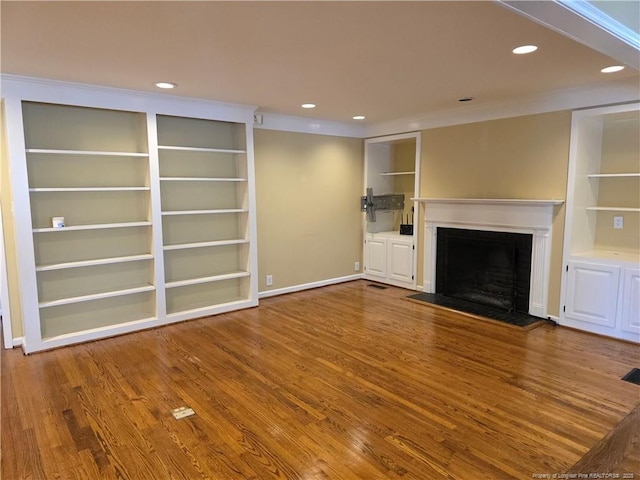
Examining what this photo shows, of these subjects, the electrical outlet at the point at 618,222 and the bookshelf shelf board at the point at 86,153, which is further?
the electrical outlet at the point at 618,222

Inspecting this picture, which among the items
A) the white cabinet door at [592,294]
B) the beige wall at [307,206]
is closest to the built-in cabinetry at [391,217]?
the beige wall at [307,206]

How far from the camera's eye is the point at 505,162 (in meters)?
4.73

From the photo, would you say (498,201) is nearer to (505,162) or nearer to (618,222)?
(505,162)

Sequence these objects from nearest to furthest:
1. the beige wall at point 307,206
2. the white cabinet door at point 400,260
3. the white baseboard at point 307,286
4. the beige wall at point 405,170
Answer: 1. the beige wall at point 307,206
2. the white baseboard at point 307,286
3. the white cabinet door at point 400,260
4. the beige wall at point 405,170

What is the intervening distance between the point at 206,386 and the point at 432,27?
112 inches

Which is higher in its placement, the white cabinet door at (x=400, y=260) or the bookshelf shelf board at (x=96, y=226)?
the bookshelf shelf board at (x=96, y=226)

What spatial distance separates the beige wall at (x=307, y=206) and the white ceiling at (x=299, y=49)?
1271 millimetres

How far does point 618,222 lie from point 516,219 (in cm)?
95

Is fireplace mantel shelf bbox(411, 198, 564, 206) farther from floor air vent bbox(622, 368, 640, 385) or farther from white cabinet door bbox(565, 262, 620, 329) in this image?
floor air vent bbox(622, 368, 640, 385)

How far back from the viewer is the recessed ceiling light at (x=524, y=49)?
9.04ft

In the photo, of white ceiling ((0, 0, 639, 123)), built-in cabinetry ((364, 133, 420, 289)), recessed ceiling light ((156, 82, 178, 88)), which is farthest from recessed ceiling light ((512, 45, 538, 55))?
built-in cabinetry ((364, 133, 420, 289))

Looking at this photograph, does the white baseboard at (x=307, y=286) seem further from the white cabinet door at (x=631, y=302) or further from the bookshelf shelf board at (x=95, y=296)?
the white cabinet door at (x=631, y=302)

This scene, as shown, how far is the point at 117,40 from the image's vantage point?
2600 mm

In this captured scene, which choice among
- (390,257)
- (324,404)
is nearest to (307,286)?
(390,257)
